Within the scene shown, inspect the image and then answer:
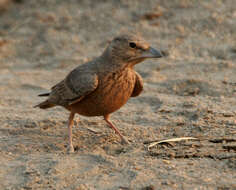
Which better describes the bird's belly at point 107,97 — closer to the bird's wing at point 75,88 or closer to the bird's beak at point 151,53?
→ the bird's wing at point 75,88

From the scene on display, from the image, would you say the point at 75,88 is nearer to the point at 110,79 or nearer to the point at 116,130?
the point at 110,79

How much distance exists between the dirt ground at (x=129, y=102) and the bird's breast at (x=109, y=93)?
0.46 metres

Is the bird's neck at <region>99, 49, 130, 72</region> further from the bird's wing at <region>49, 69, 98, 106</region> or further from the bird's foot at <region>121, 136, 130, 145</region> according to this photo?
the bird's foot at <region>121, 136, 130, 145</region>

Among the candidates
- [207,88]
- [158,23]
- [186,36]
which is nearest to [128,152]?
[207,88]

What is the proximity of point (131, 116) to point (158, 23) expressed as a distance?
13.1 ft

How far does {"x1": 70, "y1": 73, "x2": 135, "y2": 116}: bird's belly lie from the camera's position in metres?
4.95

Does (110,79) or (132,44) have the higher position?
(132,44)

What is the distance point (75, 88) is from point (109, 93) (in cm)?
44

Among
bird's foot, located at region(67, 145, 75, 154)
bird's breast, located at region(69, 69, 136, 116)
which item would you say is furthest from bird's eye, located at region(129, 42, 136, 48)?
bird's foot, located at region(67, 145, 75, 154)

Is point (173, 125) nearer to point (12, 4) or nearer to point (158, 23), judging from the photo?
point (158, 23)

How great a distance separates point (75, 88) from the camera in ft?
16.8

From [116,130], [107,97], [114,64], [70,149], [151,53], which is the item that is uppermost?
[151,53]

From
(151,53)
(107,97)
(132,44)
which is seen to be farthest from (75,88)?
(151,53)

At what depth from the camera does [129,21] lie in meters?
9.80
